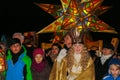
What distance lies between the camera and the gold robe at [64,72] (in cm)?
820

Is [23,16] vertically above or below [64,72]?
above

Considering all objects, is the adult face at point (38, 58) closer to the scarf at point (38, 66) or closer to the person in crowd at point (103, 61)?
the scarf at point (38, 66)

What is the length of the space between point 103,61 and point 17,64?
191 centimetres

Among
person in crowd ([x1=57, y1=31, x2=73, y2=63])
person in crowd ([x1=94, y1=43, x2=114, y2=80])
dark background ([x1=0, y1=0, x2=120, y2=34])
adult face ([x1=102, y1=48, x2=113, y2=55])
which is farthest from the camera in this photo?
dark background ([x1=0, y1=0, x2=120, y2=34])

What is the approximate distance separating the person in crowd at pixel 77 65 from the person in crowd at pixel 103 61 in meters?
0.23

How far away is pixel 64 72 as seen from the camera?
326 inches

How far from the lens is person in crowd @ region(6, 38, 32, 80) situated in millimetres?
8094

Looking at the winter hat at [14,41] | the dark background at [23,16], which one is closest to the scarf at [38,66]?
the winter hat at [14,41]

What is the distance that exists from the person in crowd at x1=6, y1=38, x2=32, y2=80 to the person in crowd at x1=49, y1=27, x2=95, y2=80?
579 millimetres

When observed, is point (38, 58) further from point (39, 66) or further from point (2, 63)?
point (2, 63)

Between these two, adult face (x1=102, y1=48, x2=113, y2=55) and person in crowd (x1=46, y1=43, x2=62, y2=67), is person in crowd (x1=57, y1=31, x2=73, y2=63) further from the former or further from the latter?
adult face (x1=102, y1=48, x2=113, y2=55)

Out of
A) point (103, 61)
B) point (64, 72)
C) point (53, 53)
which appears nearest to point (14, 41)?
point (64, 72)

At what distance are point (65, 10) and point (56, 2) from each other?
5853 millimetres

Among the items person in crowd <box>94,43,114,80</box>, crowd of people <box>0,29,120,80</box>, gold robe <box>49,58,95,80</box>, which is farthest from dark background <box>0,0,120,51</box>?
gold robe <box>49,58,95,80</box>
